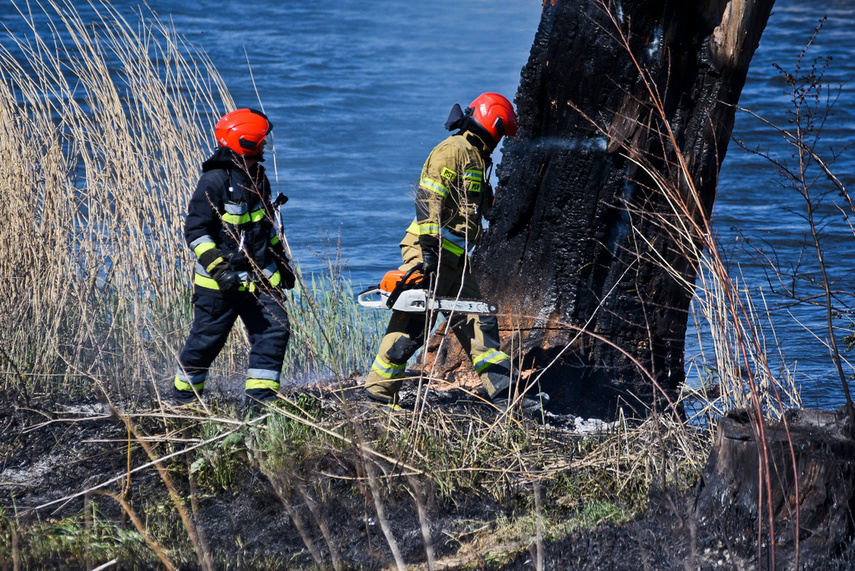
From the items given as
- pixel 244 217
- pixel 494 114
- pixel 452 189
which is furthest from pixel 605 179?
pixel 244 217

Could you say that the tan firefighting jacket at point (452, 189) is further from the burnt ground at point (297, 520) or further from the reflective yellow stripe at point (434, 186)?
the burnt ground at point (297, 520)

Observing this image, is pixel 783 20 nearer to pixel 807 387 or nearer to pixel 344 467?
pixel 807 387

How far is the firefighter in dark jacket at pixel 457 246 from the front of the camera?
413 cm

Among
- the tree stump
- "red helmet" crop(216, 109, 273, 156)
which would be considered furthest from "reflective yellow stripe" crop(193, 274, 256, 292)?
the tree stump

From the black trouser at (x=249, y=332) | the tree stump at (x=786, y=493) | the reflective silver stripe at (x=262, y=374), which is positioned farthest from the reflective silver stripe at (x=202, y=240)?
the tree stump at (x=786, y=493)

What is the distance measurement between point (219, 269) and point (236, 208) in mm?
284

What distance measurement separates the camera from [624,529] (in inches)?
113

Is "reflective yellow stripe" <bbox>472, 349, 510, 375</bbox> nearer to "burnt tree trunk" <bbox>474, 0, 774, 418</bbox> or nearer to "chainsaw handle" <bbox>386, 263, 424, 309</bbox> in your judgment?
"burnt tree trunk" <bbox>474, 0, 774, 418</bbox>

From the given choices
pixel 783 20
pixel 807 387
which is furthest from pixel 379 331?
pixel 783 20

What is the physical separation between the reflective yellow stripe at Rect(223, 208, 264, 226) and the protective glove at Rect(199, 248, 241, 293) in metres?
0.15

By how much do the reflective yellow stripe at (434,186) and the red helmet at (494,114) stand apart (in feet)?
1.28

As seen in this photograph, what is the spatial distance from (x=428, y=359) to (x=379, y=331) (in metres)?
0.69

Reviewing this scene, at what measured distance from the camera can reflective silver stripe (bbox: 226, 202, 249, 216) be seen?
3824mm

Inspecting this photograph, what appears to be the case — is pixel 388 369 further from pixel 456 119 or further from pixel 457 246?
pixel 456 119
